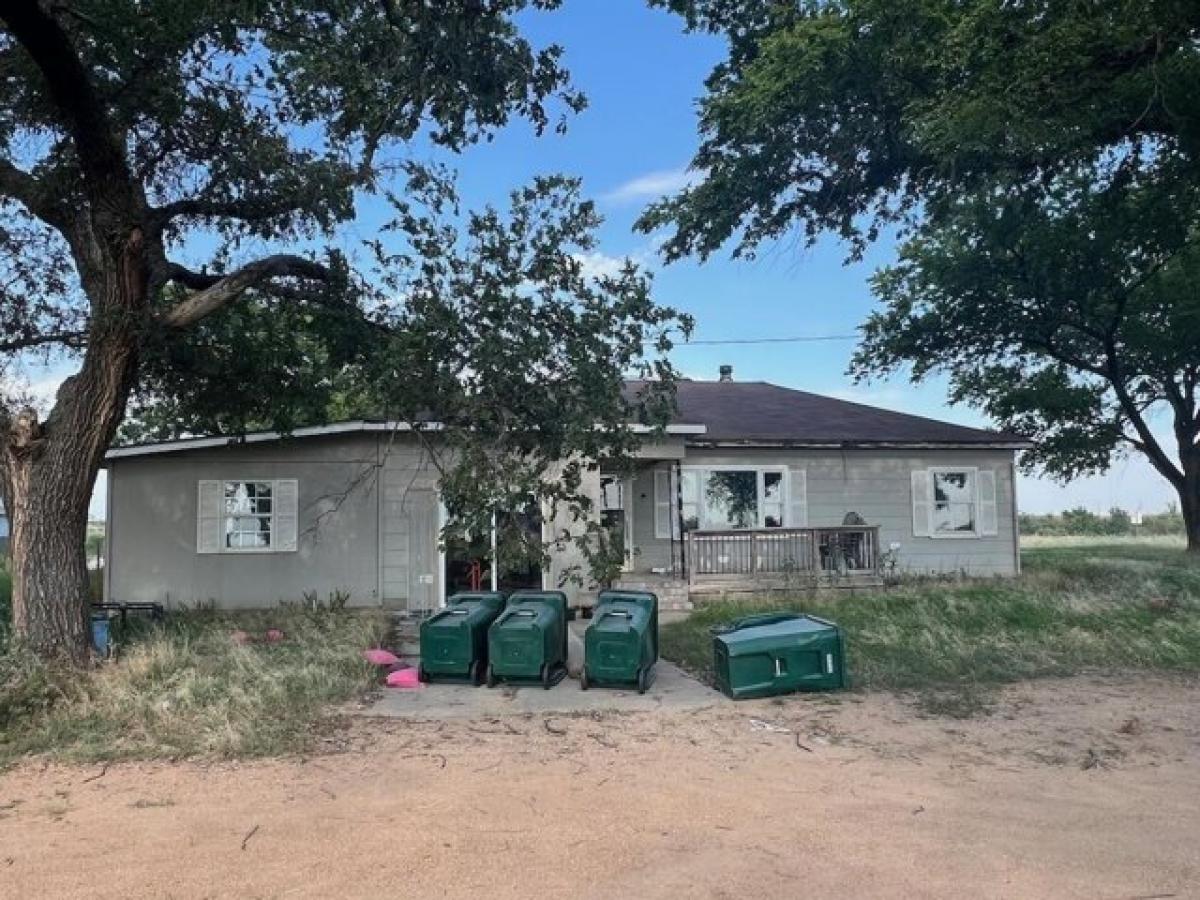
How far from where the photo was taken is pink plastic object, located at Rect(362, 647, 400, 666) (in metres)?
9.05

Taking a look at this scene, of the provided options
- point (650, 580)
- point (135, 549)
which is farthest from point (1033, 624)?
point (135, 549)

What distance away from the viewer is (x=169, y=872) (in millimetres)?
4105

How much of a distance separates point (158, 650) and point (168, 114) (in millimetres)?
5222

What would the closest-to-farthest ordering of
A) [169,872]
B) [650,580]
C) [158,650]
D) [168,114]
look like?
1. [169,872]
2. [158,650]
3. [168,114]
4. [650,580]

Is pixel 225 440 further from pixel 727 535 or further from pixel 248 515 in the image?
pixel 727 535

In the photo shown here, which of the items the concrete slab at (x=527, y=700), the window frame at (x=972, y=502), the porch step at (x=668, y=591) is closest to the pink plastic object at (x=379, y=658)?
the concrete slab at (x=527, y=700)

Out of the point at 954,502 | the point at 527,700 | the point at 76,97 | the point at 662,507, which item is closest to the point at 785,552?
the point at 662,507

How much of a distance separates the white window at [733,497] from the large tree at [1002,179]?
13.2 ft

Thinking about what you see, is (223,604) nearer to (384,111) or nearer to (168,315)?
(168,315)

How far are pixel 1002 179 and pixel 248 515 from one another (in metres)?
12.2

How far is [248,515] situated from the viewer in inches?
561

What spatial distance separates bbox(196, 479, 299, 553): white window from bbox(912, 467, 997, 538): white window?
11.3 metres

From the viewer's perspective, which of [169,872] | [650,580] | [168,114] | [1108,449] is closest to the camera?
[169,872]

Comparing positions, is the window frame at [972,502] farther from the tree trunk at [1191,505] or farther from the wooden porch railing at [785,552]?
the tree trunk at [1191,505]
